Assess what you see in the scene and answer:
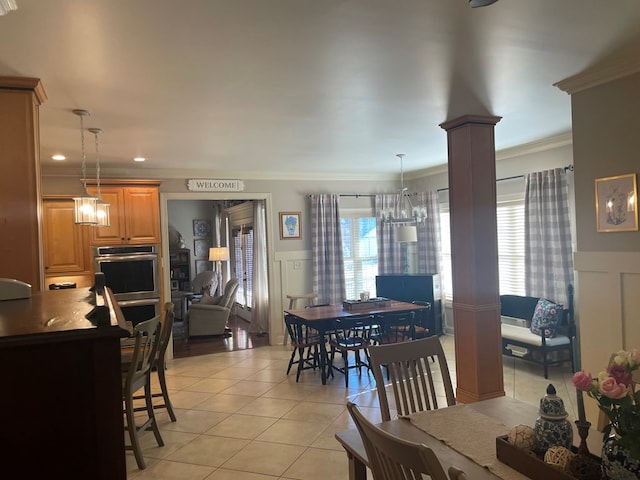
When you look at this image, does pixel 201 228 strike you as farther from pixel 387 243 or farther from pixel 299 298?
pixel 299 298

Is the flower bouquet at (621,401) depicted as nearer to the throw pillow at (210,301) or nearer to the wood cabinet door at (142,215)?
the wood cabinet door at (142,215)

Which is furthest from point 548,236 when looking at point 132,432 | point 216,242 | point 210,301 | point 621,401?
point 216,242

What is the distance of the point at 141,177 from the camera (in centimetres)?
620

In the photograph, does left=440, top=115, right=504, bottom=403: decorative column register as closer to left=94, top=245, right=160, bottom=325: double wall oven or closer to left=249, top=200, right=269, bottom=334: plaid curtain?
left=94, top=245, right=160, bottom=325: double wall oven

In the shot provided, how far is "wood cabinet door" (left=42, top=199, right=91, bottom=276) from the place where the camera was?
5520 millimetres

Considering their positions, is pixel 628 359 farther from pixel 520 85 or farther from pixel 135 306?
pixel 135 306

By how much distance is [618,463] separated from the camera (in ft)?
4.09

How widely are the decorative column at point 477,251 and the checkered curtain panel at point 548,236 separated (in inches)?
56.5

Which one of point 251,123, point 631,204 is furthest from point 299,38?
point 631,204

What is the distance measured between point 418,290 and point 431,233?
94cm

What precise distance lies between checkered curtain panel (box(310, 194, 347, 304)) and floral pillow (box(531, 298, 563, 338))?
289cm

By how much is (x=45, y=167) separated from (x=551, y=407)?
19.5 ft

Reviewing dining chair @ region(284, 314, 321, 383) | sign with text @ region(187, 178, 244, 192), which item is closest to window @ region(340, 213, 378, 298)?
sign with text @ region(187, 178, 244, 192)

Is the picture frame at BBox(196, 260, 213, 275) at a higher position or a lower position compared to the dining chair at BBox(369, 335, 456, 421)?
higher
